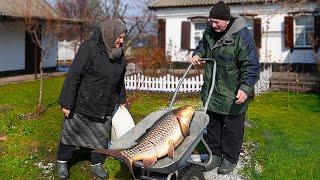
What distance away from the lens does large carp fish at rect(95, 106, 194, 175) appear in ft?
→ 13.9

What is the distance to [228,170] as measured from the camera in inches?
214

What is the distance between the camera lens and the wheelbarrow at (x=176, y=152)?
14.0ft

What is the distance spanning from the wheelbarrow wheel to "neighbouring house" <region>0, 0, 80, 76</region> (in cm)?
1433

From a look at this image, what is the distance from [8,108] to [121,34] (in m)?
6.36

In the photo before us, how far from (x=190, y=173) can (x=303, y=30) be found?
17.2m

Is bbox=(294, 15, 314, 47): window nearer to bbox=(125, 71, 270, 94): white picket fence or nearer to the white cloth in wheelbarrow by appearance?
bbox=(125, 71, 270, 94): white picket fence

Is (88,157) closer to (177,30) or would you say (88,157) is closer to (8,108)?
(8,108)

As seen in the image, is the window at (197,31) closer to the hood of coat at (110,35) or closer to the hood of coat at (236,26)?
the hood of coat at (236,26)

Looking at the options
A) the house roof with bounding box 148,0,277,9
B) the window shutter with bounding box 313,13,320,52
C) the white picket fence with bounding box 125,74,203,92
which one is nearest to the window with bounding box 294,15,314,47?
the window shutter with bounding box 313,13,320,52

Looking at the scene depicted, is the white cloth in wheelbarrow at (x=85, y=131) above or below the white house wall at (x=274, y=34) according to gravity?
below

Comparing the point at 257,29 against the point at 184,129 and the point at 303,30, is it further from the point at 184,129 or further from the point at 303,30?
the point at 184,129

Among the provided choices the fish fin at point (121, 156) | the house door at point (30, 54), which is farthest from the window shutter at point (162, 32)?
the fish fin at point (121, 156)

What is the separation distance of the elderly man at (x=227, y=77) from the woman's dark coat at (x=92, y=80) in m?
0.95

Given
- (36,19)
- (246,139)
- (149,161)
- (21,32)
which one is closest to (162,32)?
(21,32)
